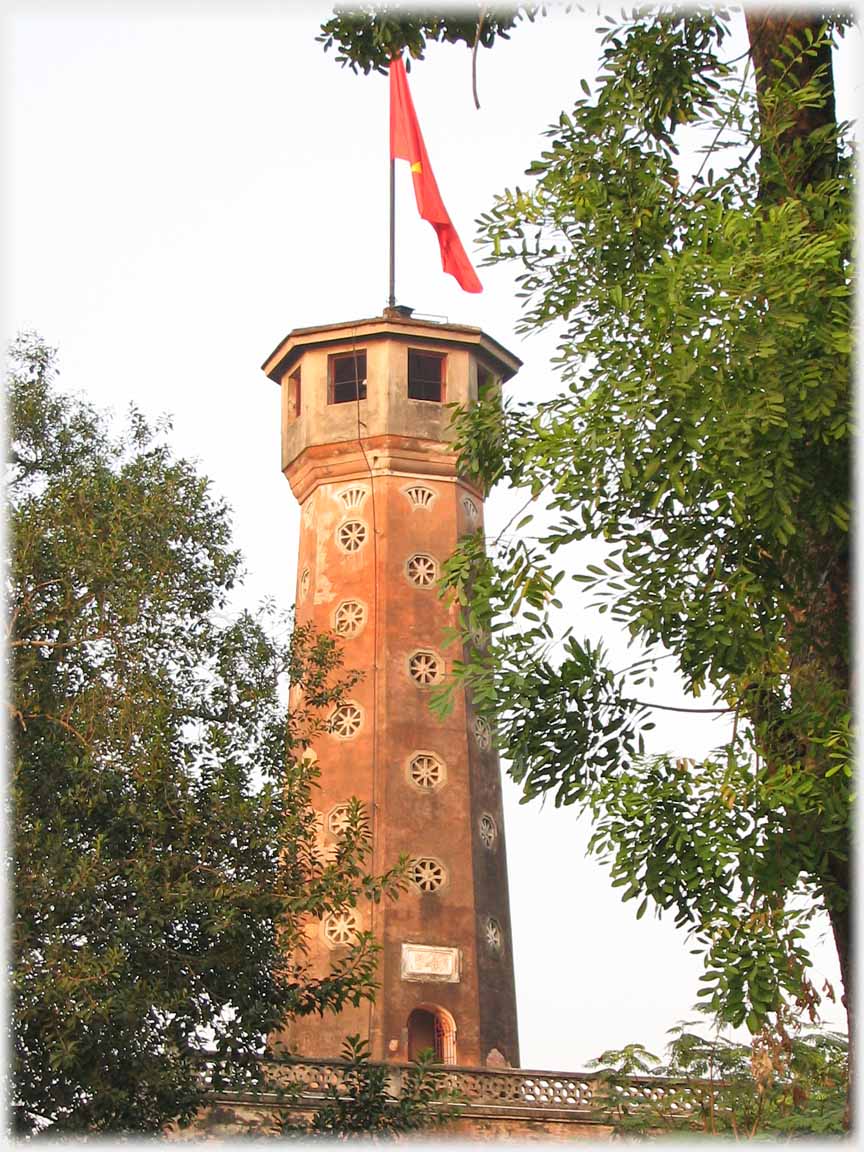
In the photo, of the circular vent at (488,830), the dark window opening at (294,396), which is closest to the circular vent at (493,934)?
the circular vent at (488,830)

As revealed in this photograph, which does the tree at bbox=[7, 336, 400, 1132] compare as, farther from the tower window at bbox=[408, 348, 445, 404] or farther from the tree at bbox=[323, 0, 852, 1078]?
the tower window at bbox=[408, 348, 445, 404]

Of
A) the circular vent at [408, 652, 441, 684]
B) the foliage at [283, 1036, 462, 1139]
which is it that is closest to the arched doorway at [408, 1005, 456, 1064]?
the circular vent at [408, 652, 441, 684]

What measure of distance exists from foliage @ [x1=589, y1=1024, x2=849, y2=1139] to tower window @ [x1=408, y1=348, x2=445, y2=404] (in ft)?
42.3

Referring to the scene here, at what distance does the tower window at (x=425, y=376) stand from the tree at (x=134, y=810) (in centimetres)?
1249

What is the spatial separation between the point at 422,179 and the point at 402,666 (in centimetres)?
773

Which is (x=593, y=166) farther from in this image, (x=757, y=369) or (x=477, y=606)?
(x=477, y=606)

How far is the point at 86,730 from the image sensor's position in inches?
531

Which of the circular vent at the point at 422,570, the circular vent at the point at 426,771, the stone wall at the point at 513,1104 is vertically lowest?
the stone wall at the point at 513,1104

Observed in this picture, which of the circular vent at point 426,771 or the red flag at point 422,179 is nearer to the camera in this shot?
the circular vent at point 426,771

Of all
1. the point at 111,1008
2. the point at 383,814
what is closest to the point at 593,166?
the point at 111,1008

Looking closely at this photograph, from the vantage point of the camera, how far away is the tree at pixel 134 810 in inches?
492

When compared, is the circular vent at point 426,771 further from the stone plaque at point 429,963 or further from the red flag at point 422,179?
the red flag at point 422,179

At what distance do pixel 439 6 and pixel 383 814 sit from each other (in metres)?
15.9

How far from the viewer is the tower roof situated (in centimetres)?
2752
